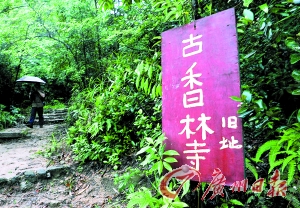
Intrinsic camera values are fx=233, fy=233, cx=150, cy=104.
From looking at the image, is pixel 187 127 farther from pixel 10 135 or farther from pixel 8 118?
pixel 8 118

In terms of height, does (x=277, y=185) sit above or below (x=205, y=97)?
below

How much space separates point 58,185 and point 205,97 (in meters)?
3.32

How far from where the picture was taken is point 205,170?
Result: 5.17 feet

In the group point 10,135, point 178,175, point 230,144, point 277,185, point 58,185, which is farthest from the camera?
point 10,135

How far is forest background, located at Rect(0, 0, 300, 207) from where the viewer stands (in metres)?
1.64

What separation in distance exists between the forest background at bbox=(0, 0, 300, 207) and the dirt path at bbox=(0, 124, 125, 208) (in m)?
0.25

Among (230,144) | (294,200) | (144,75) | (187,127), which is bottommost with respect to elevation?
(294,200)

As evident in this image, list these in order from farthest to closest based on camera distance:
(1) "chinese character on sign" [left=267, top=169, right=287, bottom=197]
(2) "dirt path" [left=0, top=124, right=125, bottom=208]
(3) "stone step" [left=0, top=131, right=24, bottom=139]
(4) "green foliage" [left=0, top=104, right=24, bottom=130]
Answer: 1. (4) "green foliage" [left=0, top=104, right=24, bottom=130]
2. (3) "stone step" [left=0, top=131, right=24, bottom=139]
3. (2) "dirt path" [left=0, top=124, right=125, bottom=208]
4. (1) "chinese character on sign" [left=267, top=169, right=287, bottom=197]

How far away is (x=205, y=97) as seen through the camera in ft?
5.32

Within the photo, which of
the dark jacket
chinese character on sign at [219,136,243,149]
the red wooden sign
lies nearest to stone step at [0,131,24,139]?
the dark jacket

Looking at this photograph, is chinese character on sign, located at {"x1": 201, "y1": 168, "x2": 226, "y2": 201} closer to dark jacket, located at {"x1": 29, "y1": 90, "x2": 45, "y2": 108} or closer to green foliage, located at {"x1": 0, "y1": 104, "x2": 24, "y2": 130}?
dark jacket, located at {"x1": 29, "y1": 90, "x2": 45, "y2": 108}

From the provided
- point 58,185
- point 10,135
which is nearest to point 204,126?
point 58,185

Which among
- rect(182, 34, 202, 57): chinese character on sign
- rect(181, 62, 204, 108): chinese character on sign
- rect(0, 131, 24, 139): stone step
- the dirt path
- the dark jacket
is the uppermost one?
the dark jacket

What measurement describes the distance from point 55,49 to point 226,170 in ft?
23.8
